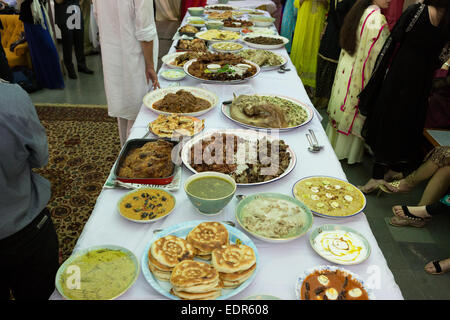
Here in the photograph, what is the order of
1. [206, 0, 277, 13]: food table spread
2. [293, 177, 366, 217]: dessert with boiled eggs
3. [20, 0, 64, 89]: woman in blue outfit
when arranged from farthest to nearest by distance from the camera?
1. [206, 0, 277, 13]: food table spread
2. [20, 0, 64, 89]: woman in blue outfit
3. [293, 177, 366, 217]: dessert with boiled eggs

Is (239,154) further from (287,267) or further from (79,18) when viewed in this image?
(79,18)

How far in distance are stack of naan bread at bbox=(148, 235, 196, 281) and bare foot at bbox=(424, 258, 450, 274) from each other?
2113mm

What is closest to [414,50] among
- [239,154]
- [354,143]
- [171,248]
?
[354,143]

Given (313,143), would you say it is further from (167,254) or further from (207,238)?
(167,254)

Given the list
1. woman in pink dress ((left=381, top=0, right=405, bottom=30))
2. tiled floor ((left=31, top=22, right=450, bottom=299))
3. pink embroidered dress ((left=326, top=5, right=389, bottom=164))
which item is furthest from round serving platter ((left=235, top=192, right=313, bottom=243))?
woman in pink dress ((left=381, top=0, right=405, bottom=30))

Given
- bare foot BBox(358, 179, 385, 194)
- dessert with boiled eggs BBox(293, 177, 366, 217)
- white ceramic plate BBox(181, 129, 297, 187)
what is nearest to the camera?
dessert with boiled eggs BBox(293, 177, 366, 217)

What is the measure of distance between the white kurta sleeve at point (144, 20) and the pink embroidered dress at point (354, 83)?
6.13 feet

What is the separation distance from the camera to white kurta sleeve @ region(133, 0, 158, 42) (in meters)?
2.36

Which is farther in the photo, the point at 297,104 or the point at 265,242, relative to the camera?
the point at 297,104

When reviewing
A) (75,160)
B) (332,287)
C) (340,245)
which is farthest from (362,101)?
(75,160)

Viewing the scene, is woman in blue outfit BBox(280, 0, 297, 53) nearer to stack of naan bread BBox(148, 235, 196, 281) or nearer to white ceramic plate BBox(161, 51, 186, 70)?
white ceramic plate BBox(161, 51, 186, 70)

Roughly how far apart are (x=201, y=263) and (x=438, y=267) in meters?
2.14

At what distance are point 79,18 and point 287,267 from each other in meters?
5.74

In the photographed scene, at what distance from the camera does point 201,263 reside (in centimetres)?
107
